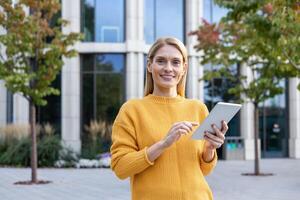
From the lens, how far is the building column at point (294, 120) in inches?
974

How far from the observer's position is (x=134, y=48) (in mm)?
23125

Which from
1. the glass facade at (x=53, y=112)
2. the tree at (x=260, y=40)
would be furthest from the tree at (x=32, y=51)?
the glass facade at (x=53, y=112)

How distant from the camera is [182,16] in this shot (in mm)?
24672

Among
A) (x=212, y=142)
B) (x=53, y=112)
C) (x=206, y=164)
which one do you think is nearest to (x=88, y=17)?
(x=53, y=112)

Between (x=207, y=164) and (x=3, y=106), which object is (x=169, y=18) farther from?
(x=207, y=164)

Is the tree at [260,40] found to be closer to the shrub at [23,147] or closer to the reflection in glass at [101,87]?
the reflection in glass at [101,87]

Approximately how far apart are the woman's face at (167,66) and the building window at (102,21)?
818 inches

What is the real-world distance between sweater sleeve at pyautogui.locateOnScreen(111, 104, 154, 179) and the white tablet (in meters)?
0.29

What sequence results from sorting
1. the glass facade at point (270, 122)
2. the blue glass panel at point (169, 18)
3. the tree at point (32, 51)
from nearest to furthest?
the tree at point (32, 51) < the blue glass panel at point (169, 18) < the glass facade at point (270, 122)

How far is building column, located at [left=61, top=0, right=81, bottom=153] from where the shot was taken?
2300 cm

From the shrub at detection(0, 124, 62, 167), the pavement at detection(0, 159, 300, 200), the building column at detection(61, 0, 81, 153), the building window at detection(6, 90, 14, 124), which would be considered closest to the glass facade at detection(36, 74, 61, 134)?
the building column at detection(61, 0, 81, 153)

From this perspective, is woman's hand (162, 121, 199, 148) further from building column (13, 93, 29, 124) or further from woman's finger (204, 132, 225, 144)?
building column (13, 93, 29, 124)

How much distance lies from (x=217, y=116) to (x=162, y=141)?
0.29 m

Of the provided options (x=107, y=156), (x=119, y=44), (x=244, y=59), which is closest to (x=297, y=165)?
(x=244, y=59)
